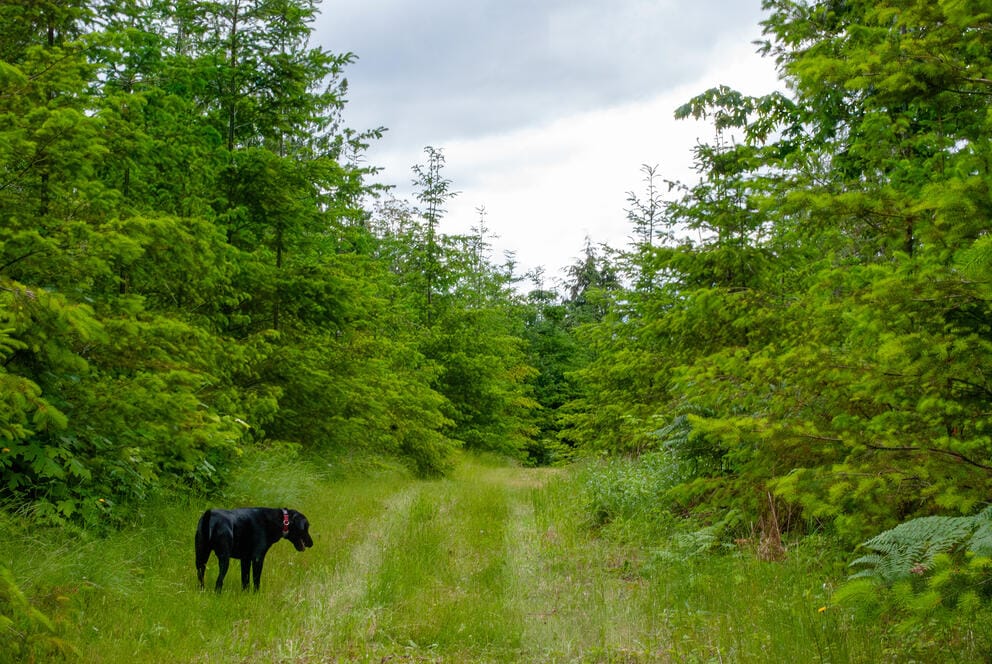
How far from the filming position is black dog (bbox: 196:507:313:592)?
19.4ft

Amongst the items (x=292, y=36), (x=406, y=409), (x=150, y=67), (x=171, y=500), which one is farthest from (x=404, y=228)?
(x=171, y=500)

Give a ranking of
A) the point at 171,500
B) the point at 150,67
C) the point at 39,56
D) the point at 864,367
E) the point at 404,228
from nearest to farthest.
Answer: the point at 864,367, the point at 39,56, the point at 171,500, the point at 150,67, the point at 404,228

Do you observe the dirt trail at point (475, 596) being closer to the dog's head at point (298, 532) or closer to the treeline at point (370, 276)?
the dog's head at point (298, 532)

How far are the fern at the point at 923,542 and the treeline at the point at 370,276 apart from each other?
46cm

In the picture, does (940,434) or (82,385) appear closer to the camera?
(940,434)

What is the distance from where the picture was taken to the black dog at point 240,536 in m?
5.93

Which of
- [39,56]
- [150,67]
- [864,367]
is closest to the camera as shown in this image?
[864,367]

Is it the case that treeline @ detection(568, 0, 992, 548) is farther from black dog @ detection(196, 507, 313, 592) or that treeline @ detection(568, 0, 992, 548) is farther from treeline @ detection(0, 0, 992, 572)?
black dog @ detection(196, 507, 313, 592)

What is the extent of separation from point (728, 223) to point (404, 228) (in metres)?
22.6

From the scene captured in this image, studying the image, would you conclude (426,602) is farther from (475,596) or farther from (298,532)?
(298,532)

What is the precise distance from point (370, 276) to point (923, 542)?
14.9 m

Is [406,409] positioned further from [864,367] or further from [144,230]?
[864,367]

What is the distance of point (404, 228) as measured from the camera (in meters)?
32.2

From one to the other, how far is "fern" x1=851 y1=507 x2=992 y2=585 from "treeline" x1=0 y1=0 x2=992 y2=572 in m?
0.46
